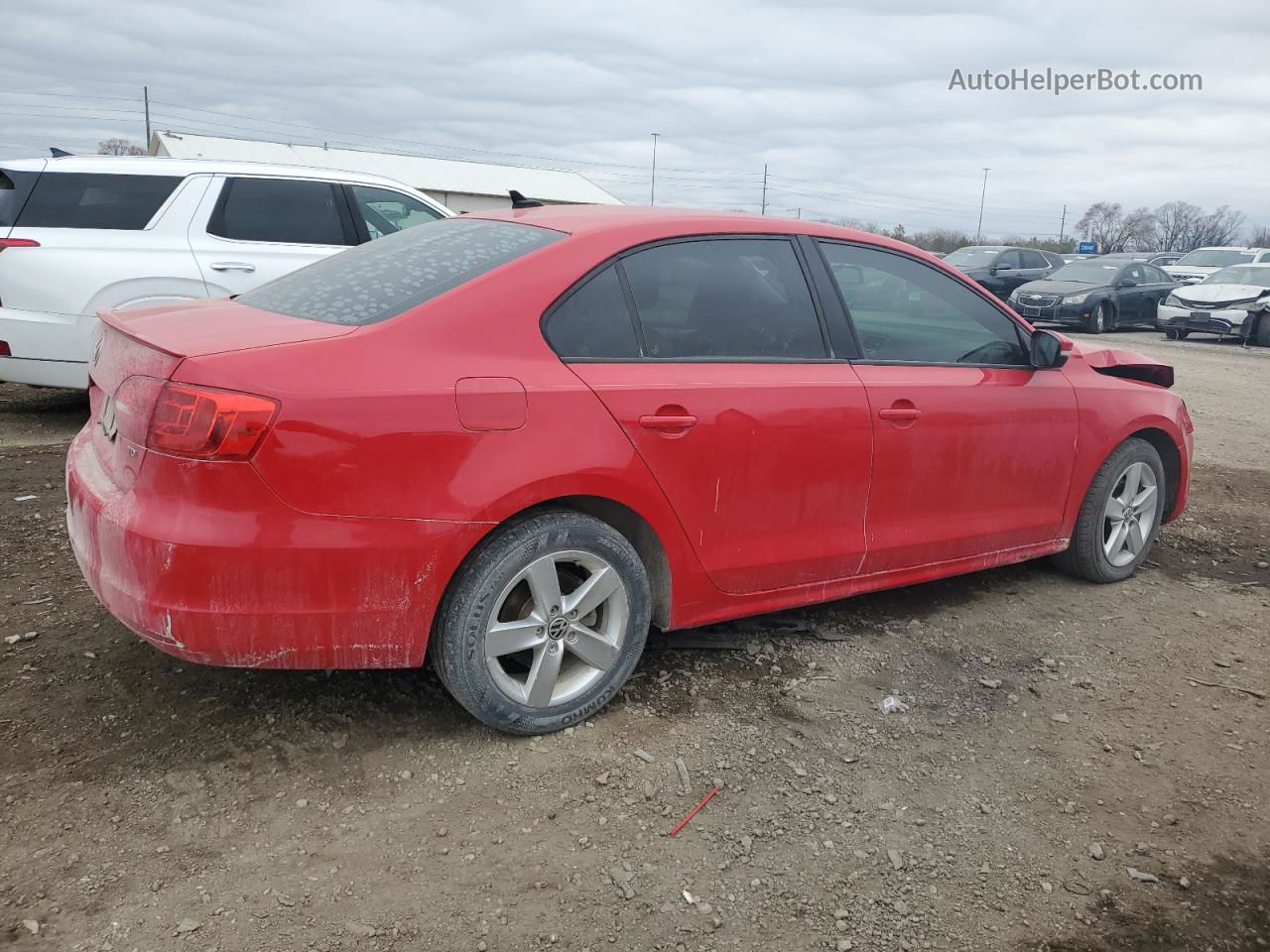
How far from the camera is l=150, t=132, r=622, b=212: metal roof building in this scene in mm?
43500

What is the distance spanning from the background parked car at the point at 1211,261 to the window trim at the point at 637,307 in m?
22.0

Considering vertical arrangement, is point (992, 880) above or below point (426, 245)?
below

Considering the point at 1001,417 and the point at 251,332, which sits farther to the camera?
the point at 1001,417

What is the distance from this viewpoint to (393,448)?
2738 mm

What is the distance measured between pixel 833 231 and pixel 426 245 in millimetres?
1501

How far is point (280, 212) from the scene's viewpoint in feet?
24.2

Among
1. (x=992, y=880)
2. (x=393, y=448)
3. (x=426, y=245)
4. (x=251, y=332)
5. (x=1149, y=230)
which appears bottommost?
(x=992, y=880)

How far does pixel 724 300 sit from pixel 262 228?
4858 millimetres

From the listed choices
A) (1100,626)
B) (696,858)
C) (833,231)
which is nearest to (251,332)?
(696,858)

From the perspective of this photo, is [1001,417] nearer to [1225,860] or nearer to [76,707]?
[1225,860]

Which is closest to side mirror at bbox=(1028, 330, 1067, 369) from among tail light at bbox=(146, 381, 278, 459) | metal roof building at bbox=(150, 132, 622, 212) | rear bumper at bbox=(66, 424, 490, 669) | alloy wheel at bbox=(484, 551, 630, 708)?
alloy wheel at bbox=(484, 551, 630, 708)

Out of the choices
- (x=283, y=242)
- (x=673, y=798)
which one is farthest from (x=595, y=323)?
(x=283, y=242)

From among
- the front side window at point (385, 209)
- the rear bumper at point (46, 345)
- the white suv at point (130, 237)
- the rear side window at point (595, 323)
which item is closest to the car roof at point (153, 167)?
the white suv at point (130, 237)

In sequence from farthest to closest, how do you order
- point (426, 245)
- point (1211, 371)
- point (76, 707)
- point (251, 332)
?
point (1211, 371)
point (426, 245)
point (76, 707)
point (251, 332)
